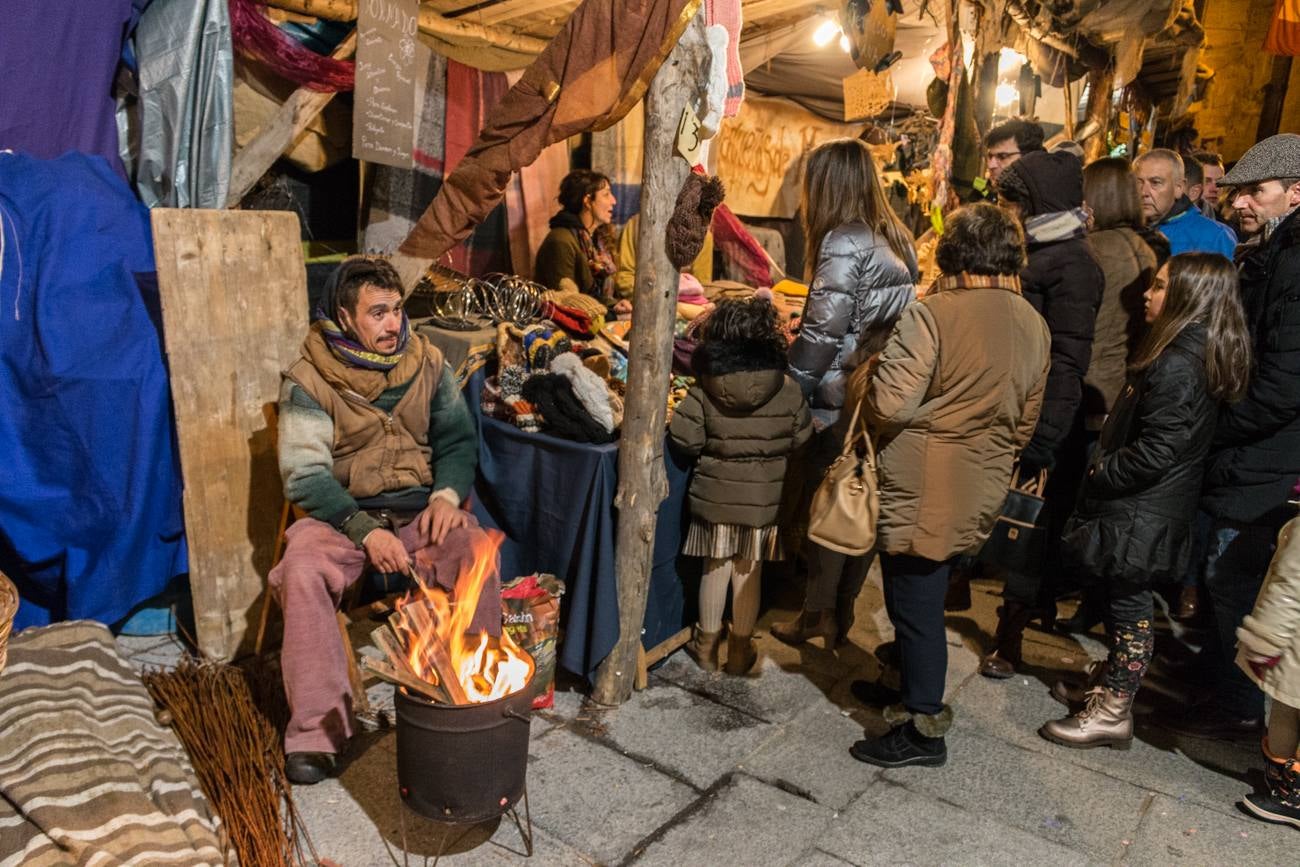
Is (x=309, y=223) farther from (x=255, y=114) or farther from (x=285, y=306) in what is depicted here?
(x=285, y=306)

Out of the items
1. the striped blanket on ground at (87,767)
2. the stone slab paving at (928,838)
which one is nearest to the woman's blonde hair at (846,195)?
the stone slab paving at (928,838)

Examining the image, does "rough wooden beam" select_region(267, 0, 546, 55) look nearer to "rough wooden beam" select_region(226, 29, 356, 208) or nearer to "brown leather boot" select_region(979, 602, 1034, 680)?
"rough wooden beam" select_region(226, 29, 356, 208)

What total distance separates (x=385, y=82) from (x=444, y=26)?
1.00 metres

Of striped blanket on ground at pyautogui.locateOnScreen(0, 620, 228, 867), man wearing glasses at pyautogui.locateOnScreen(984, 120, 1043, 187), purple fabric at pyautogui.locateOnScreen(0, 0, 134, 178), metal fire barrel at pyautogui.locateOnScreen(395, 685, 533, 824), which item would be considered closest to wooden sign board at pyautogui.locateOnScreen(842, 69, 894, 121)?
man wearing glasses at pyautogui.locateOnScreen(984, 120, 1043, 187)

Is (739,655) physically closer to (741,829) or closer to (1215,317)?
(741,829)

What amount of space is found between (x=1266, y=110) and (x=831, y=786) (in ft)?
49.7

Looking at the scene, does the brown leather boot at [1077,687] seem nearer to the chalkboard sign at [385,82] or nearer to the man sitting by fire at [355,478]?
the man sitting by fire at [355,478]

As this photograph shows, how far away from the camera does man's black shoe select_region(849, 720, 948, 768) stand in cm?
346

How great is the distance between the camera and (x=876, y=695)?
13.0 ft

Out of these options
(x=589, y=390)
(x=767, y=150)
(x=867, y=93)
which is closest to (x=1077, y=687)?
(x=589, y=390)

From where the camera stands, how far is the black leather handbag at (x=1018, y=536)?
13.1 ft

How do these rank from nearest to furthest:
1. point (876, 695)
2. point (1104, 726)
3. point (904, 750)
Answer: point (904, 750), point (1104, 726), point (876, 695)

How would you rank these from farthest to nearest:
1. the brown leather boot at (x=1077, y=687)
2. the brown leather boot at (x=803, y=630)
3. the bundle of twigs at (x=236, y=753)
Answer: the brown leather boot at (x=803, y=630) < the brown leather boot at (x=1077, y=687) < the bundle of twigs at (x=236, y=753)

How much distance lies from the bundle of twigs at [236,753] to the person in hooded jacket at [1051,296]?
296cm
